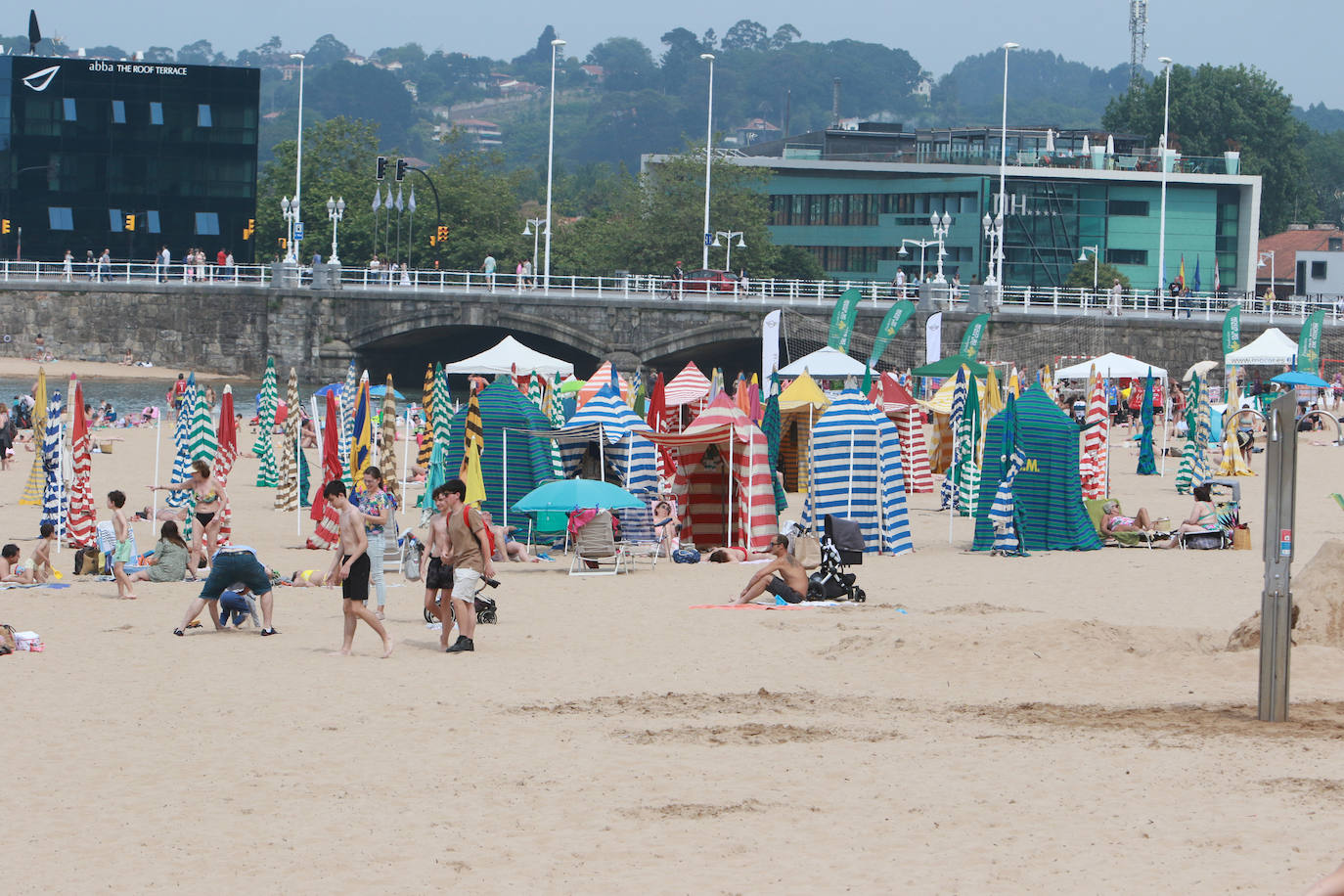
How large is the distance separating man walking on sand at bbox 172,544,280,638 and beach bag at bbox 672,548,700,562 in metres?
5.63

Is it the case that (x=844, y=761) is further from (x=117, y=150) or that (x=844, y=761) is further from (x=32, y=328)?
(x=117, y=150)

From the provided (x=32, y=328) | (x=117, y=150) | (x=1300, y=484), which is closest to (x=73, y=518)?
(x=1300, y=484)

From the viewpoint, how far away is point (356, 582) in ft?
40.5

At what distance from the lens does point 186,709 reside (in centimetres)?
1059

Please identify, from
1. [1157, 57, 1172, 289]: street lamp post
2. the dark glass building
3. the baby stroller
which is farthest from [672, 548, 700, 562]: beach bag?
the dark glass building

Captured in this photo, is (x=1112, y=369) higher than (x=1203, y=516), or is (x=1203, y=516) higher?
(x=1112, y=369)

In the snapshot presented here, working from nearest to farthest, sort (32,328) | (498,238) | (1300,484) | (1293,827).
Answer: (1293,827)
(1300,484)
(32,328)
(498,238)

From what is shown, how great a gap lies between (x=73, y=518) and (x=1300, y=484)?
57.8 ft

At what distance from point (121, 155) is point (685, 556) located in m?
47.2

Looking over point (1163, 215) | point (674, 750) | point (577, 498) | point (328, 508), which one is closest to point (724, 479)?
point (577, 498)

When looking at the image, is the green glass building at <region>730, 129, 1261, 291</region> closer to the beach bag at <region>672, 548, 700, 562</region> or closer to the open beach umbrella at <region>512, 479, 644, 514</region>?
the beach bag at <region>672, 548, 700, 562</region>

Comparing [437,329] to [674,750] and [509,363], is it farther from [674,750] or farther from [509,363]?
[674,750]

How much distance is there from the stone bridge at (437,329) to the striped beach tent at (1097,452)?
954 inches

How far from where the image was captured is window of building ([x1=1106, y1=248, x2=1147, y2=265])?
74.9m
